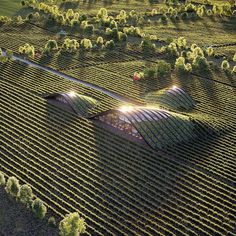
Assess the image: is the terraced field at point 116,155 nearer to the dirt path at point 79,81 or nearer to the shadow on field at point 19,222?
the dirt path at point 79,81

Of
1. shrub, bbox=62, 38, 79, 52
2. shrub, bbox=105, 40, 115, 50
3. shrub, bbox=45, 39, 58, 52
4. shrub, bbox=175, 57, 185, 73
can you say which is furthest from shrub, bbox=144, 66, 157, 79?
shrub, bbox=45, 39, 58, 52

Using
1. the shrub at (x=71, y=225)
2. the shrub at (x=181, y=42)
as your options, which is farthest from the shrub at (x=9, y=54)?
the shrub at (x=71, y=225)

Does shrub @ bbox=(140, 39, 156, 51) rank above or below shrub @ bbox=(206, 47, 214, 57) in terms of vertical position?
below

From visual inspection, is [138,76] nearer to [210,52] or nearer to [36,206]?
[210,52]

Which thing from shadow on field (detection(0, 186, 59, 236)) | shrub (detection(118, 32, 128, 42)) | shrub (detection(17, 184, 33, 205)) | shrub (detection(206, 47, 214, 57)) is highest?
shrub (detection(206, 47, 214, 57))

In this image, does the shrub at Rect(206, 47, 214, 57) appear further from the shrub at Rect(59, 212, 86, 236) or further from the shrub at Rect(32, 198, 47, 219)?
the shrub at Rect(59, 212, 86, 236)

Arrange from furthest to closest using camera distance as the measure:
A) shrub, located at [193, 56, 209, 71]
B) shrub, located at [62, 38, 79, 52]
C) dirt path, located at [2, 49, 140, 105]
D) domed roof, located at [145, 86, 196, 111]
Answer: shrub, located at [62, 38, 79, 52] < shrub, located at [193, 56, 209, 71] < dirt path, located at [2, 49, 140, 105] < domed roof, located at [145, 86, 196, 111]

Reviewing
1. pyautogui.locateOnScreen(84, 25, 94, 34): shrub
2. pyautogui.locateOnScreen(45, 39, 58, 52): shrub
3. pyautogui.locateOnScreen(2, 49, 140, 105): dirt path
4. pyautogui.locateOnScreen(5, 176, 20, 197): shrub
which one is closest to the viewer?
pyautogui.locateOnScreen(5, 176, 20, 197): shrub

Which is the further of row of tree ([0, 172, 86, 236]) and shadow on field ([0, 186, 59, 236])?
shadow on field ([0, 186, 59, 236])
